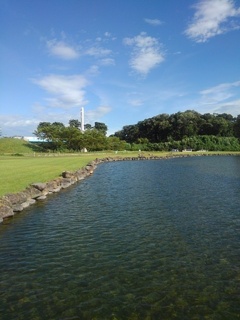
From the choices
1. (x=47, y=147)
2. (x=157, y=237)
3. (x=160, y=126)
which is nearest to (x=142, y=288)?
(x=157, y=237)

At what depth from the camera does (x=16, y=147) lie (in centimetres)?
12606

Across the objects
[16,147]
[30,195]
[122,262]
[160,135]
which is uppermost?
[160,135]

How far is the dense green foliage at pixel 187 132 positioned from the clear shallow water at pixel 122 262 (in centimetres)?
12941

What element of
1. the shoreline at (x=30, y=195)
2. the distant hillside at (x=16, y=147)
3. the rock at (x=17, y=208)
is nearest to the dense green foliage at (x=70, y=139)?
the distant hillside at (x=16, y=147)

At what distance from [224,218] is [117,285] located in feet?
36.0

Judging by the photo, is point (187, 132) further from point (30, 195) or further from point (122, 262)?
point (122, 262)

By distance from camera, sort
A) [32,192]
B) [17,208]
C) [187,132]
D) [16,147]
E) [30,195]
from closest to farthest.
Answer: [17,208] < [30,195] < [32,192] < [16,147] < [187,132]

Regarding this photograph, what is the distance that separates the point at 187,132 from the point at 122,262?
6276 inches

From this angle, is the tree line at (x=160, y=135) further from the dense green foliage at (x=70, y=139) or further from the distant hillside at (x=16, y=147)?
the distant hillside at (x=16, y=147)

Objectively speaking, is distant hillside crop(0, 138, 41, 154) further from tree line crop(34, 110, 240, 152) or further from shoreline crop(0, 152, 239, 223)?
shoreline crop(0, 152, 239, 223)

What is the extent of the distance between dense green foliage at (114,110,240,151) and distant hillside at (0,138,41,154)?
48645mm

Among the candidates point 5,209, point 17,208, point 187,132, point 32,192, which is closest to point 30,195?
point 32,192

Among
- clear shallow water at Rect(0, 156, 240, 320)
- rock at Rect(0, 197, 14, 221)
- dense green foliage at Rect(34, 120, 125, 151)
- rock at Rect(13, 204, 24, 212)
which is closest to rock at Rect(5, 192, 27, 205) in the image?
rock at Rect(13, 204, 24, 212)

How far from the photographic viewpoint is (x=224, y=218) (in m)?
19.6
